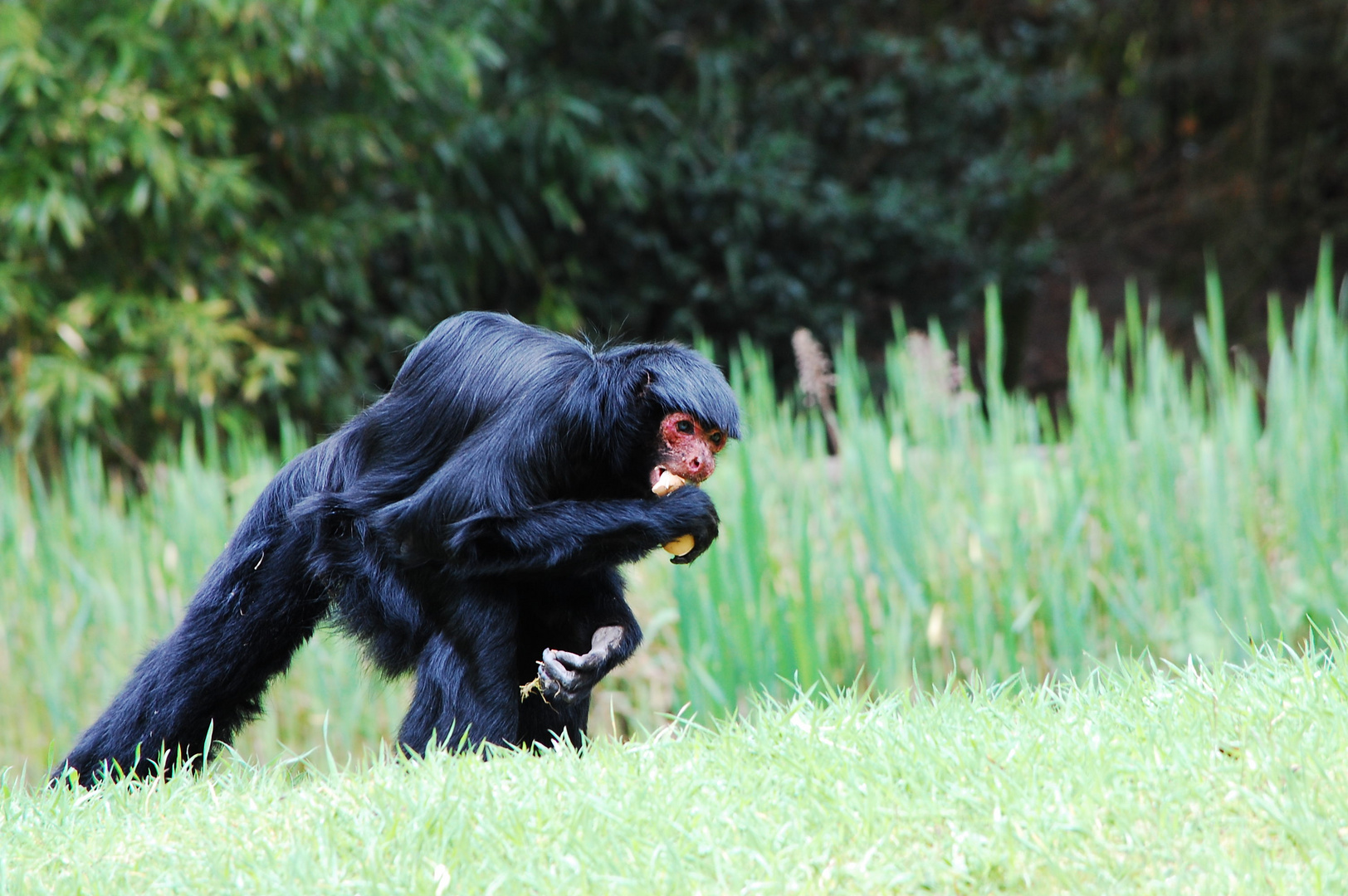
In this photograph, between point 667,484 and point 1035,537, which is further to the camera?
point 1035,537

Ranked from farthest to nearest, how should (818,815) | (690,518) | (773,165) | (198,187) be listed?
(773,165)
(198,187)
(690,518)
(818,815)

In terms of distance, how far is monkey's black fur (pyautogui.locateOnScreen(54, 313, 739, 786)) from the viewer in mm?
2764

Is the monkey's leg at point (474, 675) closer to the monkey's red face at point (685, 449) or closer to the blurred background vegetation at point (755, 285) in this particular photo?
the monkey's red face at point (685, 449)

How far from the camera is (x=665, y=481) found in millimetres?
2822

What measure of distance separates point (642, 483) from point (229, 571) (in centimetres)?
103

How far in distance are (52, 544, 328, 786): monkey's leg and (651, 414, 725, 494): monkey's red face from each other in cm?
92

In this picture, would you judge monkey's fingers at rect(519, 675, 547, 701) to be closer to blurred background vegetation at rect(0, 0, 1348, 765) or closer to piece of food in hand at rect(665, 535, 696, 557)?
piece of food in hand at rect(665, 535, 696, 557)

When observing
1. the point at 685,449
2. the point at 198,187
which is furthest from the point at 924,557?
the point at 198,187

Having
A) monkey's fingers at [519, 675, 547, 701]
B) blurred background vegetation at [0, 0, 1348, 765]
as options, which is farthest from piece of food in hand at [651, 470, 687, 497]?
blurred background vegetation at [0, 0, 1348, 765]

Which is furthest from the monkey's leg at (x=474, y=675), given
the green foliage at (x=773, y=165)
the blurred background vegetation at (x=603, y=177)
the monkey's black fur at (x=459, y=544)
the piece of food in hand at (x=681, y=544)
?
A: the green foliage at (x=773, y=165)

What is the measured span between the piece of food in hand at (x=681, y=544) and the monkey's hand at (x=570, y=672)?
0.26 meters

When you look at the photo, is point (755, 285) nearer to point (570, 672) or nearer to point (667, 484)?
point (667, 484)

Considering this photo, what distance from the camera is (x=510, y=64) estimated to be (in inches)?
385

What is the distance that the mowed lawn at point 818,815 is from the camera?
2.07 m
